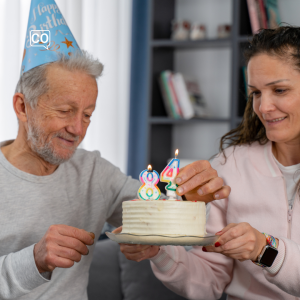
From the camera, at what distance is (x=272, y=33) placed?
1.52 meters

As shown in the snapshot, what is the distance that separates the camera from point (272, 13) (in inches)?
108

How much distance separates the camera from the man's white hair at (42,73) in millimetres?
1431

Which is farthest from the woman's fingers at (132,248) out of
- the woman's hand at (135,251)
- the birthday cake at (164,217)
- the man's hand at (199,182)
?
the man's hand at (199,182)

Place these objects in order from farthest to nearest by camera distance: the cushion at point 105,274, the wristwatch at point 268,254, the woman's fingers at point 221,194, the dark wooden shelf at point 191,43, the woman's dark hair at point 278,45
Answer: the dark wooden shelf at point 191,43, the cushion at point 105,274, the woman's dark hair at point 278,45, the woman's fingers at point 221,194, the wristwatch at point 268,254

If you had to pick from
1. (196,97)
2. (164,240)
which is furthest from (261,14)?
(164,240)

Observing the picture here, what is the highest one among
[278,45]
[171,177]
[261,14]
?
[261,14]

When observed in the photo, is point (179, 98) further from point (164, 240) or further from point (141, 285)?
point (164, 240)

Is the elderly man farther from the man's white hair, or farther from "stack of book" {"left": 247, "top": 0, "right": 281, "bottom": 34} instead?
"stack of book" {"left": 247, "top": 0, "right": 281, "bottom": 34}

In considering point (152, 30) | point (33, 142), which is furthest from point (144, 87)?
point (33, 142)

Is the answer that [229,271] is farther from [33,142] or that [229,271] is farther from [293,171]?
[33,142]

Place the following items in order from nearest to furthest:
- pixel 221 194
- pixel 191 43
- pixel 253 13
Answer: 1. pixel 221 194
2. pixel 253 13
3. pixel 191 43

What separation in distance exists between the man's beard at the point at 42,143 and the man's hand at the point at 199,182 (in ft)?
1.49

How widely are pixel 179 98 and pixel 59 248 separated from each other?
6.66 ft

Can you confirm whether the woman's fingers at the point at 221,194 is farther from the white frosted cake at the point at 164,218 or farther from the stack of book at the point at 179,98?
the stack of book at the point at 179,98
